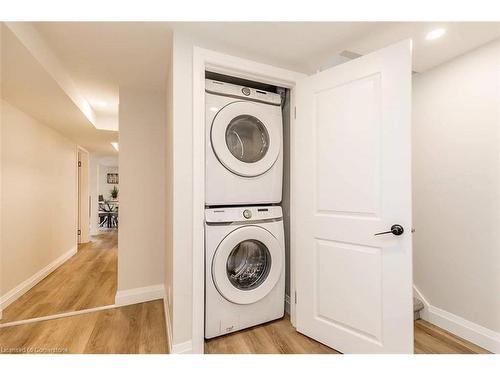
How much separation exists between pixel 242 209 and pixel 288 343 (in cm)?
98

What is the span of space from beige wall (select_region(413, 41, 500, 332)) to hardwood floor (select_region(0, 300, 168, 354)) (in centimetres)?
216

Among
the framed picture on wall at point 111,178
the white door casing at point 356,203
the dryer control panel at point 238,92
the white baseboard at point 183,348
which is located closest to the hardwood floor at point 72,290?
the white baseboard at point 183,348

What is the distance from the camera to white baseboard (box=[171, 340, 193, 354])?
153cm

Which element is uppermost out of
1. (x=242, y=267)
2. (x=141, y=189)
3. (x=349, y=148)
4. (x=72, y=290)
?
(x=349, y=148)

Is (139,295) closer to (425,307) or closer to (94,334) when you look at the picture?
(94,334)

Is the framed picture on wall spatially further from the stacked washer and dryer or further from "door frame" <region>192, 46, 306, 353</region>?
"door frame" <region>192, 46, 306, 353</region>

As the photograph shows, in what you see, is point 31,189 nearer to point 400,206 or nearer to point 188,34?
point 188,34

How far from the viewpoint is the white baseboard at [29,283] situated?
233cm

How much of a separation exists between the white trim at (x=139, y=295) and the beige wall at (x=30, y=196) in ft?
3.52

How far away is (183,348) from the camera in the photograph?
1.55 meters

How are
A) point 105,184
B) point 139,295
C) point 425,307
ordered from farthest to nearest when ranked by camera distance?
point 105,184 → point 139,295 → point 425,307

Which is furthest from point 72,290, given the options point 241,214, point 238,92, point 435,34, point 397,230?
point 435,34

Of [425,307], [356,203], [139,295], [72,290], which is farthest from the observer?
[72,290]

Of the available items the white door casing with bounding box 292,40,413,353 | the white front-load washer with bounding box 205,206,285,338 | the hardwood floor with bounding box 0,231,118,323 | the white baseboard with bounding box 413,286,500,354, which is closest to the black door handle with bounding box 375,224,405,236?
the white door casing with bounding box 292,40,413,353
